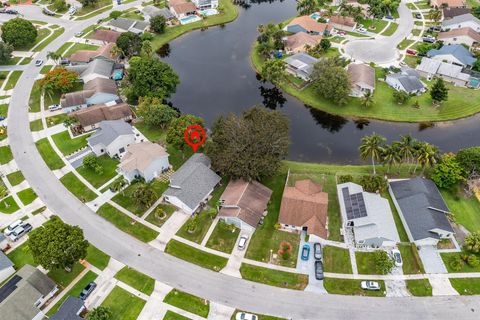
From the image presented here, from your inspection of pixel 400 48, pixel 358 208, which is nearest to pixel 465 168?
pixel 358 208

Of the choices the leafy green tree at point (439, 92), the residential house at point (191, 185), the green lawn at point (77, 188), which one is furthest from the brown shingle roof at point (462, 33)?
the green lawn at point (77, 188)

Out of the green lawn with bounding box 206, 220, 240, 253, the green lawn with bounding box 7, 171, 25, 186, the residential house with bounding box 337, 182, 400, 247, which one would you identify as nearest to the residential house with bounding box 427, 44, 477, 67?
the residential house with bounding box 337, 182, 400, 247

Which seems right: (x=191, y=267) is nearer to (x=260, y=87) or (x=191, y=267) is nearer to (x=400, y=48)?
(x=260, y=87)

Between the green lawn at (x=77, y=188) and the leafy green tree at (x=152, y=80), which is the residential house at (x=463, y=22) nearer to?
the leafy green tree at (x=152, y=80)

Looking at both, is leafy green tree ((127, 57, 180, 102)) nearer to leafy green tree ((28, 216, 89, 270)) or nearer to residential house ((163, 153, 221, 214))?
residential house ((163, 153, 221, 214))

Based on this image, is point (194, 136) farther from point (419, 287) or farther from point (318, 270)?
point (419, 287)
